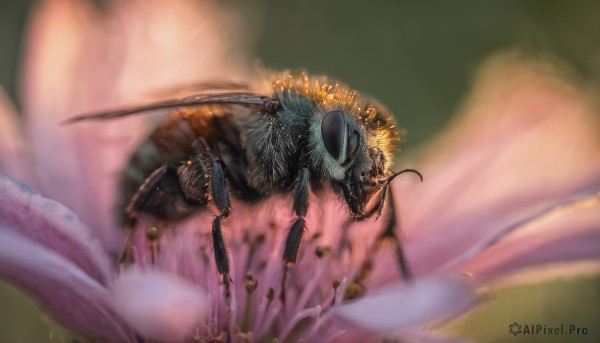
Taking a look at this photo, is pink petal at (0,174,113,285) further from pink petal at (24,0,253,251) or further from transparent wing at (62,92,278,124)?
pink petal at (24,0,253,251)

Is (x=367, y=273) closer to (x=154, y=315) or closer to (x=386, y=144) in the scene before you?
(x=386, y=144)

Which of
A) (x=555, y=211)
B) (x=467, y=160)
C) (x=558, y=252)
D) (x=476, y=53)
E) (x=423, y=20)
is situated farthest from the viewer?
(x=423, y=20)

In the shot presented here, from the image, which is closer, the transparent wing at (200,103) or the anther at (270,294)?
the transparent wing at (200,103)

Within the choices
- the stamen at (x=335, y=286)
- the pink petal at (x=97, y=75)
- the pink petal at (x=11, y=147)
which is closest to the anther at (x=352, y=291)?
the stamen at (x=335, y=286)

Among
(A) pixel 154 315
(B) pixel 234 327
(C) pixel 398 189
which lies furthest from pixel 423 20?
(A) pixel 154 315

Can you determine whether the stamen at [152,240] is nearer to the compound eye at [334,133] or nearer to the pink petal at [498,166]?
the compound eye at [334,133]

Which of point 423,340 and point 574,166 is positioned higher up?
point 574,166

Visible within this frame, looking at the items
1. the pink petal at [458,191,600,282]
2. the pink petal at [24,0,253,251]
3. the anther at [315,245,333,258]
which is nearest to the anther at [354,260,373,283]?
the anther at [315,245,333,258]
